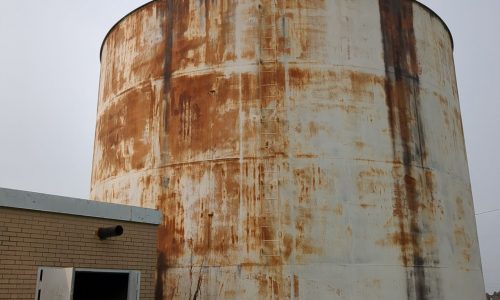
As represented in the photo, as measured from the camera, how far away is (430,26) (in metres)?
14.4

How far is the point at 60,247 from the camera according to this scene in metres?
8.80

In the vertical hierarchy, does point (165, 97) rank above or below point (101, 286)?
above

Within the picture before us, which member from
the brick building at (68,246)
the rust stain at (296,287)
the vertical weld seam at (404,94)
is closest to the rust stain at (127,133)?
the brick building at (68,246)

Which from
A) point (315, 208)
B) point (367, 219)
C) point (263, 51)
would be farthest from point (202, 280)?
point (263, 51)

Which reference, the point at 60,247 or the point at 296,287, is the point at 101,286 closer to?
the point at 60,247

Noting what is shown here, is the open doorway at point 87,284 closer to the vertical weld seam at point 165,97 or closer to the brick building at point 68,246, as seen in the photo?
the brick building at point 68,246

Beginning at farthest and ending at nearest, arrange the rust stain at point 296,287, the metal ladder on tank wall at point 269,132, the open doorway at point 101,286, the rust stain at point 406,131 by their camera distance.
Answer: the rust stain at point 406,131
the metal ladder on tank wall at point 269,132
the rust stain at point 296,287
the open doorway at point 101,286

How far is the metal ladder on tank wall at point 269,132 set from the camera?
11.1 meters

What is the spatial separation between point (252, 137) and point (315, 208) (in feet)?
6.78

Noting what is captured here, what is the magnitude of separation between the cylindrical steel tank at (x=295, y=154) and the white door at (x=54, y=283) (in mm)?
3477

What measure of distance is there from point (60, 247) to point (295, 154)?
17.0 ft

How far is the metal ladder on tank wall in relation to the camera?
1115 cm

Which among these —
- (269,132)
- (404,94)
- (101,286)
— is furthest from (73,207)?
(404,94)

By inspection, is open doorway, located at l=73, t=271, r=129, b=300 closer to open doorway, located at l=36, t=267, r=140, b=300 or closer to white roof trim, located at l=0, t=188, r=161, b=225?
open doorway, located at l=36, t=267, r=140, b=300
